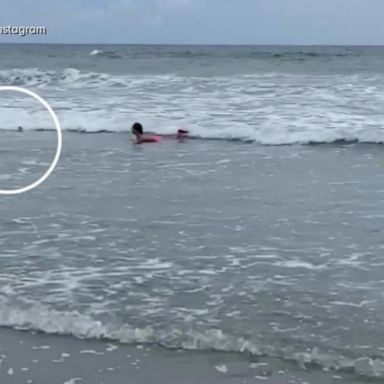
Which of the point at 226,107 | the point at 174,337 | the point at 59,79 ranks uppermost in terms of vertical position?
the point at 59,79

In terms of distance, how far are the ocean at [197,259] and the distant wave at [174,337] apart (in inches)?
0.4

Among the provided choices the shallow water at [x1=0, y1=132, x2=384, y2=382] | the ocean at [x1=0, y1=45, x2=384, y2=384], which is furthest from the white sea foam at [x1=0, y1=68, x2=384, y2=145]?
the shallow water at [x1=0, y1=132, x2=384, y2=382]

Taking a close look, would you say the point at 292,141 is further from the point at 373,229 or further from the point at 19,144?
the point at 373,229

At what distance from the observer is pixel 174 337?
489cm

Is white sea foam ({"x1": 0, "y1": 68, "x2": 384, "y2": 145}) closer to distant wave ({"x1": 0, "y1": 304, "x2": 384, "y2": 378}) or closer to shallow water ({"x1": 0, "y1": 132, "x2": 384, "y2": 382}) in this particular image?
shallow water ({"x1": 0, "y1": 132, "x2": 384, "y2": 382})

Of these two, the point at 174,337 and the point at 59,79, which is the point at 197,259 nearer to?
the point at 174,337

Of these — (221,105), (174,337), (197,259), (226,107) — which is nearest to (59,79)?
(221,105)

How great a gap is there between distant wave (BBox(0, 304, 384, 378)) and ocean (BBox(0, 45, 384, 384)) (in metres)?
0.01

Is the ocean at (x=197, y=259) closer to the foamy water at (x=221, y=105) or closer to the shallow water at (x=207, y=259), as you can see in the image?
the shallow water at (x=207, y=259)

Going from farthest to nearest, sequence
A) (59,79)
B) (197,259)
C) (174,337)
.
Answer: (59,79), (197,259), (174,337)

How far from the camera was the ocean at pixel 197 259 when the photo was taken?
182 inches

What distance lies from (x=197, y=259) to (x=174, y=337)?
1635 mm

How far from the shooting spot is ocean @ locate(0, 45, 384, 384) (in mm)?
4625

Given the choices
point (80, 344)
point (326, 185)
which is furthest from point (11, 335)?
point (326, 185)
